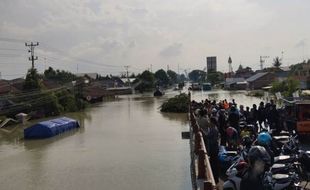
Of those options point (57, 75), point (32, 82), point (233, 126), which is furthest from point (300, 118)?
point (57, 75)

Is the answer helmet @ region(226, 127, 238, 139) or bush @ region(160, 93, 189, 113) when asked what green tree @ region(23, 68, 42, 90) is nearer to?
bush @ region(160, 93, 189, 113)

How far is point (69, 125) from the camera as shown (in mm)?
39219

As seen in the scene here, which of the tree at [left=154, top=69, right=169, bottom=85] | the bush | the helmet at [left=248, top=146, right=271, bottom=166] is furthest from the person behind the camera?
the tree at [left=154, top=69, right=169, bottom=85]

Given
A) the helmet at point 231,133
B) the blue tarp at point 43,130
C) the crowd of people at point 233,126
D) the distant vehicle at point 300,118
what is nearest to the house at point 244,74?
the blue tarp at point 43,130

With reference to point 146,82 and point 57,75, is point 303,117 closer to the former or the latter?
point 57,75

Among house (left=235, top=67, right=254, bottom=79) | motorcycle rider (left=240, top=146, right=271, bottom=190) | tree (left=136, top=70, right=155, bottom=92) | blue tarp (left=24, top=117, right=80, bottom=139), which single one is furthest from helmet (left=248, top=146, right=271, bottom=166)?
house (left=235, top=67, right=254, bottom=79)

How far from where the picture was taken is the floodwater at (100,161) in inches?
703

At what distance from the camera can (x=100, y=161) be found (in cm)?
2248

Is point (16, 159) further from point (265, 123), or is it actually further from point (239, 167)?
point (239, 167)

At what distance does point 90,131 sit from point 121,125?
4.25 metres

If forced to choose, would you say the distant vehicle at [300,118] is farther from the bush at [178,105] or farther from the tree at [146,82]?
the tree at [146,82]

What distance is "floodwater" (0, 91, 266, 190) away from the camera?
703 inches

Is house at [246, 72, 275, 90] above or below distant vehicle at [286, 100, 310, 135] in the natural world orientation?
above

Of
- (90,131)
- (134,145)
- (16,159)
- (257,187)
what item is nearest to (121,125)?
(90,131)
